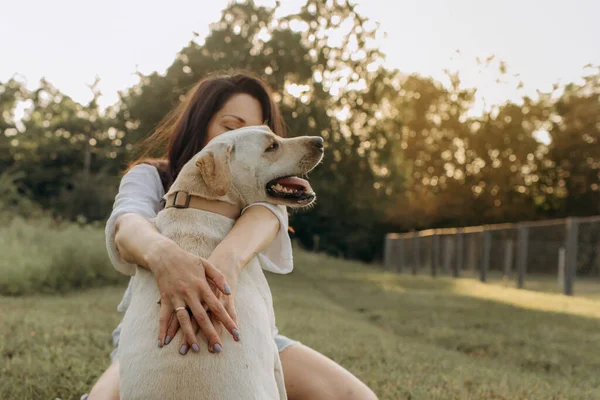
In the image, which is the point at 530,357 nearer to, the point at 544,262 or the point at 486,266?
the point at 486,266

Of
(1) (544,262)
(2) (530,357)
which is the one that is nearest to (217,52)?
(1) (544,262)

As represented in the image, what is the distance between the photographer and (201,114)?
11.4ft

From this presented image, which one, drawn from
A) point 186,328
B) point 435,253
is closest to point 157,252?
point 186,328

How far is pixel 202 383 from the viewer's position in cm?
198

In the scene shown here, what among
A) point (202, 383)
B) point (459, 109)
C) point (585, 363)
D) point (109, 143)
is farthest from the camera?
point (459, 109)

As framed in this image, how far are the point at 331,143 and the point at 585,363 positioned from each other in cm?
1202

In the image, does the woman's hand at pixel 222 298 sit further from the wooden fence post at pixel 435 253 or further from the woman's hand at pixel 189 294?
the wooden fence post at pixel 435 253

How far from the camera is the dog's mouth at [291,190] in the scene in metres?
2.66

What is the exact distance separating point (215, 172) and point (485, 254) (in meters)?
17.3

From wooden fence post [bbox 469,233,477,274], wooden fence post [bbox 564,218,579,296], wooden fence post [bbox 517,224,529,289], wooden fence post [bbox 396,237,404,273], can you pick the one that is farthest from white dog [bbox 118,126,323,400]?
wooden fence post [bbox 396,237,404,273]

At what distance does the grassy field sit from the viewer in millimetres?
4195

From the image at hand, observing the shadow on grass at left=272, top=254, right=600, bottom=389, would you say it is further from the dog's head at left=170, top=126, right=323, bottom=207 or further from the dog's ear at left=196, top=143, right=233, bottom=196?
the dog's ear at left=196, top=143, right=233, bottom=196

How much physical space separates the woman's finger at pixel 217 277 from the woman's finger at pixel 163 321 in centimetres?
17

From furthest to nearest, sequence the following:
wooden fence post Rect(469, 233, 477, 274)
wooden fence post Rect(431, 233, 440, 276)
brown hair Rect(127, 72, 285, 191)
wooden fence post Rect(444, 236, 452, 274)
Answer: wooden fence post Rect(431, 233, 440, 276) → wooden fence post Rect(444, 236, 452, 274) → wooden fence post Rect(469, 233, 477, 274) → brown hair Rect(127, 72, 285, 191)
